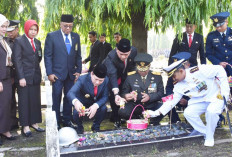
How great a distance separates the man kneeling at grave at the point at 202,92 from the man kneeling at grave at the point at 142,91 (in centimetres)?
46

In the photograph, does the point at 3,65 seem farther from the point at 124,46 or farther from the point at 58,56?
the point at 124,46

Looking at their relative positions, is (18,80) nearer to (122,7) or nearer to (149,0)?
(122,7)

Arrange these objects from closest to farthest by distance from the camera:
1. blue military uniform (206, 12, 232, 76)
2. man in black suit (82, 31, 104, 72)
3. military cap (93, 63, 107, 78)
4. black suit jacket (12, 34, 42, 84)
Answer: military cap (93, 63, 107, 78) → black suit jacket (12, 34, 42, 84) → blue military uniform (206, 12, 232, 76) → man in black suit (82, 31, 104, 72)

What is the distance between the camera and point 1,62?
483cm

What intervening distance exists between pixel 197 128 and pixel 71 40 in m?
2.74

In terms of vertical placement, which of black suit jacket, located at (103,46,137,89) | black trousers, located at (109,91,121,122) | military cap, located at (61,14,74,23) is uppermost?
military cap, located at (61,14,74,23)

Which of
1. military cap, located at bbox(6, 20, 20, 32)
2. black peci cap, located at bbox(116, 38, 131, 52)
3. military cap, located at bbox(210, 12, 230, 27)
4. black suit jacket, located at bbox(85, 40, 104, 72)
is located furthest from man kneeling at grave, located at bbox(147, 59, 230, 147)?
black suit jacket, located at bbox(85, 40, 104, 72)

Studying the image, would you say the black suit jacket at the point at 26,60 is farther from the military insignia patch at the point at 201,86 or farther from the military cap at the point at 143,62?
the military insignia patch at the point at 201,86

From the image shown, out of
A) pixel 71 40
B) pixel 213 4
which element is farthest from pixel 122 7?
pixel 213 4

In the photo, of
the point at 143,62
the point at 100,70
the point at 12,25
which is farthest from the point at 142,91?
the point at 12,25

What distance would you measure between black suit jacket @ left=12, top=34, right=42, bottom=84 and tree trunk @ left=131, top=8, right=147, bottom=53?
228 cm

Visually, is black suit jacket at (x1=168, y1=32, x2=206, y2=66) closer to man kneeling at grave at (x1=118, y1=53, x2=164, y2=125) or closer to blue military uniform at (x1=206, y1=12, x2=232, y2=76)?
blue military uniform at (x1=206, y1=12, x2=232, y2=76)

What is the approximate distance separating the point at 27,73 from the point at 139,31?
2.69m

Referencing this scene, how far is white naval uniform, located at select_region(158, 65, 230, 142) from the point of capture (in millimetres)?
4551
